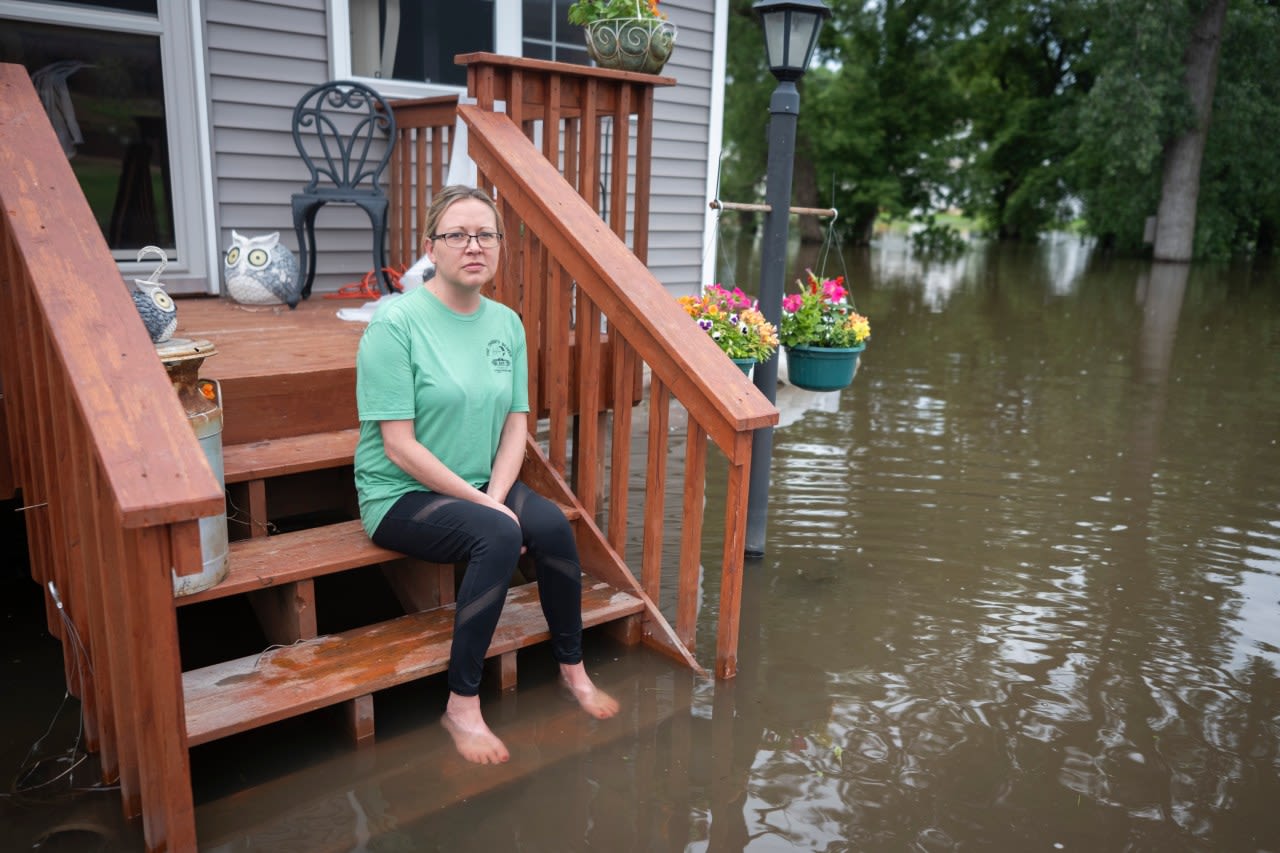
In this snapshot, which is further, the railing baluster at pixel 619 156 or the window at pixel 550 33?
the window at pixel 550 33

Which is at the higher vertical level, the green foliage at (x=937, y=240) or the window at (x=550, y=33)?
the window at (x=550, y=33)

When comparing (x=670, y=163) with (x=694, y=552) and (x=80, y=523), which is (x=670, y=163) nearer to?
(x=694, y=552)

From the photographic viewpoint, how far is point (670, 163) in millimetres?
6996

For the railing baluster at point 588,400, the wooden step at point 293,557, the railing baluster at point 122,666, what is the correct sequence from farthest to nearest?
1. the railing baluster at point 588,400
2. the wooden step at point 293,557
3. the railing baluster at point 122,666

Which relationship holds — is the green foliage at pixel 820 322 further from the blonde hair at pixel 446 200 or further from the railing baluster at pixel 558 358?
the blonde hair at pixel 446 200

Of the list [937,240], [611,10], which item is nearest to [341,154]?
[611,10]

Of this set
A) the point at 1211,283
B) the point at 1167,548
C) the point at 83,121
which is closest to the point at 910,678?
the point at 1167,548

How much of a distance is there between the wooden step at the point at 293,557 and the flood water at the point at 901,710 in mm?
420

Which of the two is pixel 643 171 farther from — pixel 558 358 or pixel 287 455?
pixel 287 455

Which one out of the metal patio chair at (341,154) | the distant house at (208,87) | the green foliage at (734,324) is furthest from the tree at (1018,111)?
the green foliage at (734,324)

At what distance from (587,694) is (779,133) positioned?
6.91 ft

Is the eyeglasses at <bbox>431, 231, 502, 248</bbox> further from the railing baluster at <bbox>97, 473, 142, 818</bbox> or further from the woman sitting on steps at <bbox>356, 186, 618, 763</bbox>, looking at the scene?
the railing baluster at <bbox>97, 473, 142, 818</bbox>

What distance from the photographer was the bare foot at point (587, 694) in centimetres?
291

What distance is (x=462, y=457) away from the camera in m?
2.85
